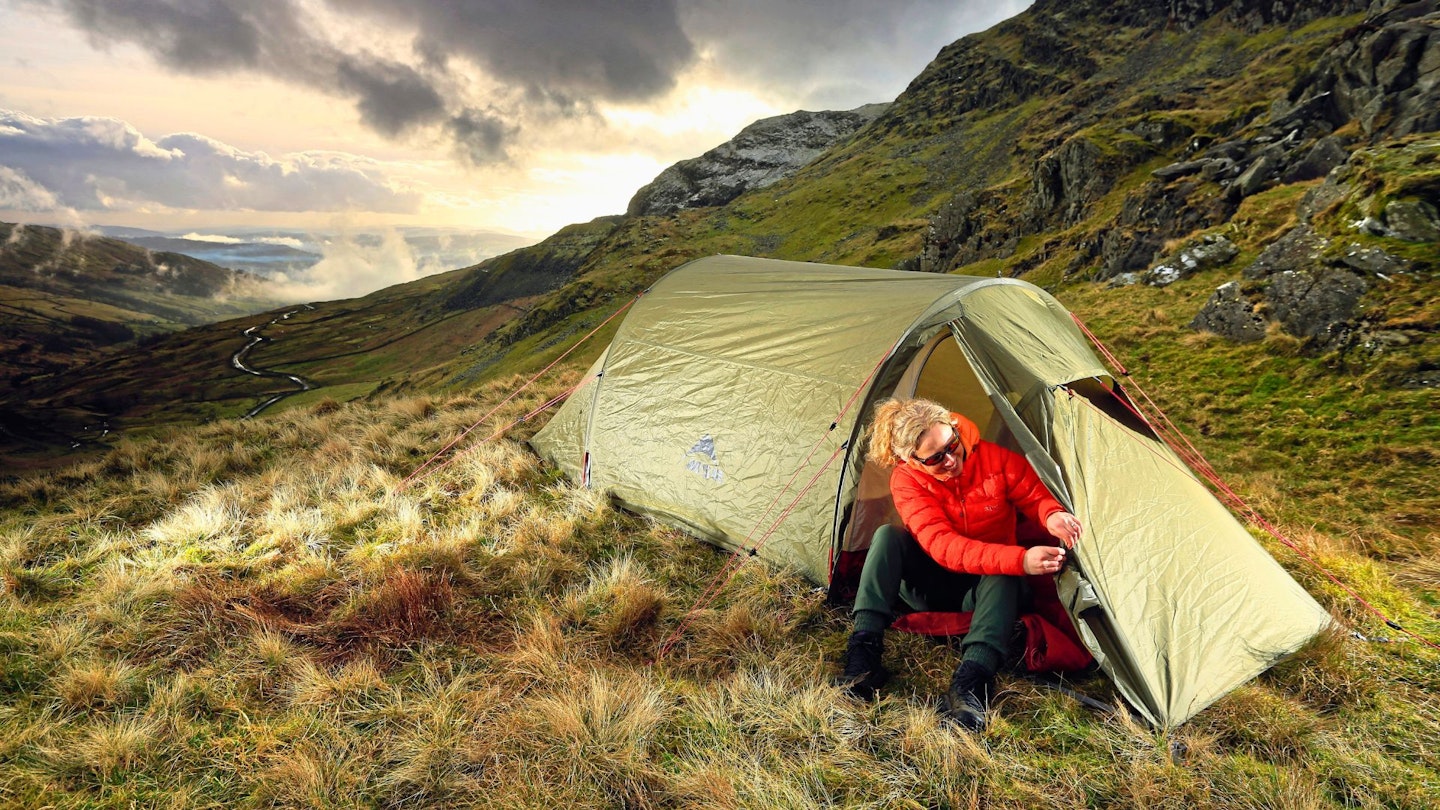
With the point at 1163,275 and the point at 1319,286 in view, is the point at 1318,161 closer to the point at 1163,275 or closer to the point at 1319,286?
the point at 1163,275

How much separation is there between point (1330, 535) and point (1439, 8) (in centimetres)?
2989

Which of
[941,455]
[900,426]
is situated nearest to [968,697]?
[941,455]

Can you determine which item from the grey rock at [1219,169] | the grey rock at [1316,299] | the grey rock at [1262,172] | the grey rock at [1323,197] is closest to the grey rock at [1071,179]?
the grey rock at [1219,169]

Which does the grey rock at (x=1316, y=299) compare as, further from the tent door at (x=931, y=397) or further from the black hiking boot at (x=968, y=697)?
the black hiking boot at (x=968, y=697)

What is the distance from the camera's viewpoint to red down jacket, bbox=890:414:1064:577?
4.04 metres

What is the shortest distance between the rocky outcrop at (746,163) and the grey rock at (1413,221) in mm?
118777

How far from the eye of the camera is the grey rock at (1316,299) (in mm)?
9672

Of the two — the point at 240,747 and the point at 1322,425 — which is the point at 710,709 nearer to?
the point at 240,747

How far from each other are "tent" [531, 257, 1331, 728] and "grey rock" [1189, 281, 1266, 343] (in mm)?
7565

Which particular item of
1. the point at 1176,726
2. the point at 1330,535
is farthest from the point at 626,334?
the point at 1330,535

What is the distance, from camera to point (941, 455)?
13.0ft

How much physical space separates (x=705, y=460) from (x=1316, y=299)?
37.3ft

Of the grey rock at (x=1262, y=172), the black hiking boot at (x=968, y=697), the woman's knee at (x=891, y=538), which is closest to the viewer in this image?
the black hiking boot at (x=968, y=697)

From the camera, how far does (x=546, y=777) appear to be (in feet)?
10.2
